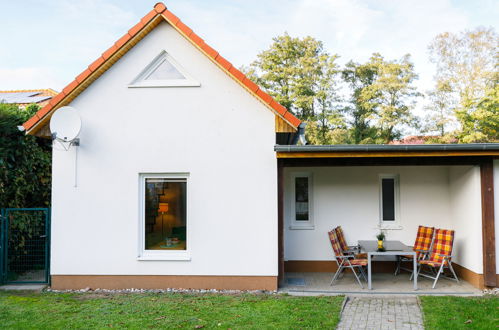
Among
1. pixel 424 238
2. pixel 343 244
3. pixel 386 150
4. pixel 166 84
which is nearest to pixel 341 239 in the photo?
pixel 343 244

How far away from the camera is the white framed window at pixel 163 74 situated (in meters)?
8.81

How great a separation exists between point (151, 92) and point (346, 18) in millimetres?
17227

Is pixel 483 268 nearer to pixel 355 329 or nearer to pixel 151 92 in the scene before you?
pixel 355 329

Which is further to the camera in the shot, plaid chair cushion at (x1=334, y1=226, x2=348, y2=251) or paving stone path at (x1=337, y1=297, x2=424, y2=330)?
plaid chair cushion at (x1=334, y1=226, x2=348, y2=251)

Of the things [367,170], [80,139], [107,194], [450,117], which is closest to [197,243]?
[107,194]

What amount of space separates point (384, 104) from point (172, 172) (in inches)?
905

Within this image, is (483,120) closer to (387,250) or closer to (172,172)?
(387,250)

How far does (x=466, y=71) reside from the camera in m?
28.1

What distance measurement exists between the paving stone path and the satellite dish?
592 centimetres

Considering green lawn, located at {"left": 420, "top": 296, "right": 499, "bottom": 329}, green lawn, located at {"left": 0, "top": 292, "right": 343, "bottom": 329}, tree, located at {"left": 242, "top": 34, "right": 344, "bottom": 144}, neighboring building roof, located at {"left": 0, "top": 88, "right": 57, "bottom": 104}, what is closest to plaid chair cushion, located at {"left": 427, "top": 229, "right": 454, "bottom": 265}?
green lawn, located at {"left": 420, "top": 296, "right": 499, "bottom": 329}

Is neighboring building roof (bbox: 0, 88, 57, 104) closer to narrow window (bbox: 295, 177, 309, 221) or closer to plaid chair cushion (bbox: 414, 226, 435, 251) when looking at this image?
narrow window (bbox: 295, 177, 309, 221)

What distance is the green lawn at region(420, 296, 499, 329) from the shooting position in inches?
242

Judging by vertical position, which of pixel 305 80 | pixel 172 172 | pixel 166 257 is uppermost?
pixel 305 80

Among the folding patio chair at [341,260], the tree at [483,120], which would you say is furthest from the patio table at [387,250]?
the tree at [483,120]
